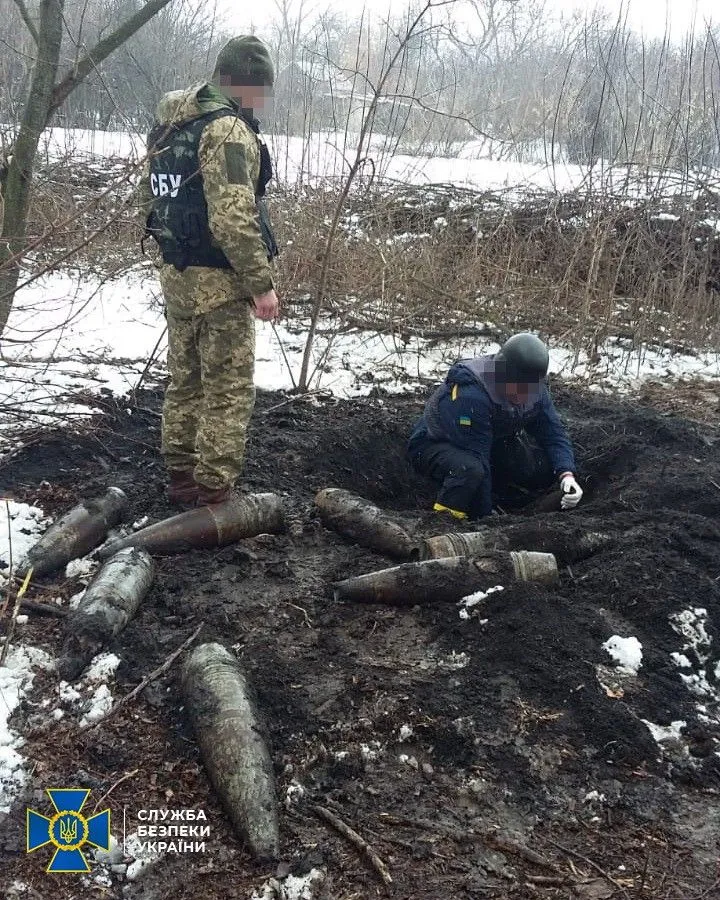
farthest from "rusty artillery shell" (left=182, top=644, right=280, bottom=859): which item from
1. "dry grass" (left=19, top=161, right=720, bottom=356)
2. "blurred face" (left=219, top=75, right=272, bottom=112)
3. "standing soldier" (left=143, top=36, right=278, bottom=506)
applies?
"dry grass" (left=19, top=161, right=720, bottom=356)

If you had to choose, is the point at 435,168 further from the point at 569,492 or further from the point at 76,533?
the point at 76,533

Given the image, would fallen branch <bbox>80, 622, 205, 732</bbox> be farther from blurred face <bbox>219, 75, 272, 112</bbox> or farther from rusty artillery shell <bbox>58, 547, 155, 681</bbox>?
blurred face <bbox>219, 75, 272, 112</bbox>

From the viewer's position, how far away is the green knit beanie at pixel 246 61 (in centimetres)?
337

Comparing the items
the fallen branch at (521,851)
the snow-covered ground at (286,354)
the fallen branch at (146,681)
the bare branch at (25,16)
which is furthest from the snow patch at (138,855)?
the bare branch at (25,16)

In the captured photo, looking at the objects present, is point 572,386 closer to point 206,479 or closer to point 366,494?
point 366,494

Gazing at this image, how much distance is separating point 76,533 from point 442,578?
1.65 m

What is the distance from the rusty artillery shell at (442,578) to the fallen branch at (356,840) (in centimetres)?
115

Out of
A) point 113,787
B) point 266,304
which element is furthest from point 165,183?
point 113,787

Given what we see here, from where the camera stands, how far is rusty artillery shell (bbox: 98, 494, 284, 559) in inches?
135

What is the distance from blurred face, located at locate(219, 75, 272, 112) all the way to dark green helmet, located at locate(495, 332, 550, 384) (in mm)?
1722

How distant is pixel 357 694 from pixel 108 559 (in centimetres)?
127

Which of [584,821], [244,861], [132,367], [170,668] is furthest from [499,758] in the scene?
[132,367]

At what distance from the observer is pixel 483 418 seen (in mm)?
4223

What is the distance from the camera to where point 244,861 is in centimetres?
201
